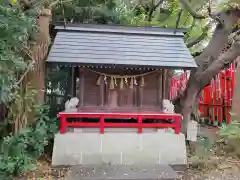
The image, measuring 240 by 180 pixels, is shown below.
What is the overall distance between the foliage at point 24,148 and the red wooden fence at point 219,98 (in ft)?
21.2

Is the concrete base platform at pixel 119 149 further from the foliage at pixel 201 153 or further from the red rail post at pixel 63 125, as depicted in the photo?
the foliage at pixel 201 153

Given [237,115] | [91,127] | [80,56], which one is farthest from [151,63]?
[237,115]

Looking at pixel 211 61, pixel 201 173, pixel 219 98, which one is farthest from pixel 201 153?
pixel 219 98

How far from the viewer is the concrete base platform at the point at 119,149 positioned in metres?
7.71

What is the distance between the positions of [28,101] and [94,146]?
220 cm

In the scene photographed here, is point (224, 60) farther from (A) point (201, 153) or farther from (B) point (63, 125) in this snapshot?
(B) point (63, 125)

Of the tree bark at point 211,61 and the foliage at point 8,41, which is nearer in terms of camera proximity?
the foliage at point 8,41

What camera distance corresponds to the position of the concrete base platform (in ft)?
25.3

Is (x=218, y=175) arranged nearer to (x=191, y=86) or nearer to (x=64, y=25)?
(x=191, y=86)

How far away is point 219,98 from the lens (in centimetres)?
1289

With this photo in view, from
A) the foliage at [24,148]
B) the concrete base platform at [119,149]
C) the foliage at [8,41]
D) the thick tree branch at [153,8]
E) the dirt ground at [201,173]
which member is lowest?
the dirt ground at [201,173]

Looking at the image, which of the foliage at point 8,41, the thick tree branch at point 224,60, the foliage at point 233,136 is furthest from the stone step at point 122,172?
the thick tree branch at point 224,60

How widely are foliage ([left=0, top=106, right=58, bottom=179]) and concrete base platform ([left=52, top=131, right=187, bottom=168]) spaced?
19.5 inches

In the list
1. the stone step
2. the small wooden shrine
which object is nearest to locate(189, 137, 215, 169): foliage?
the stone step
